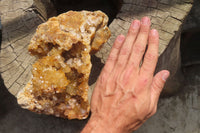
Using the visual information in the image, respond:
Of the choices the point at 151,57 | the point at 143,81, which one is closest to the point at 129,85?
the point at 143,81

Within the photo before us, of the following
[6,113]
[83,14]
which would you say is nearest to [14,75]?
[83,14]

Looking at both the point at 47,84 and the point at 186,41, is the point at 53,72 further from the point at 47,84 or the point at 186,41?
the point at 186,41

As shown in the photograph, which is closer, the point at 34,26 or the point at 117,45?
the point at 117,45

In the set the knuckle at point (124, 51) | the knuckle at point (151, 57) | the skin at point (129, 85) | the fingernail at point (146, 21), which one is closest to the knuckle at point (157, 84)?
the skin at point (129, 85)

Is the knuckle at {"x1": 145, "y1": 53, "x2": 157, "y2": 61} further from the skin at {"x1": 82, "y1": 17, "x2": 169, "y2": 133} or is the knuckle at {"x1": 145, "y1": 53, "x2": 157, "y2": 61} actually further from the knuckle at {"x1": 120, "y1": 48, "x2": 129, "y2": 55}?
the knuckle at {"x1": 120, "y1": 48, "x2": 129, "y2": 55}

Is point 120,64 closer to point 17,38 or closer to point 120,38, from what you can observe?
point 120,38

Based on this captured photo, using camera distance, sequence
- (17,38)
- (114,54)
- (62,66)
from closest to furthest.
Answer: (62,66) → (114,54) → (17,38)

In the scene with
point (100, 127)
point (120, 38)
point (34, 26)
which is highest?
point (120, 38)

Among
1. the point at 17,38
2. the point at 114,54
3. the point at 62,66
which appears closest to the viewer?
the point at 62,66
